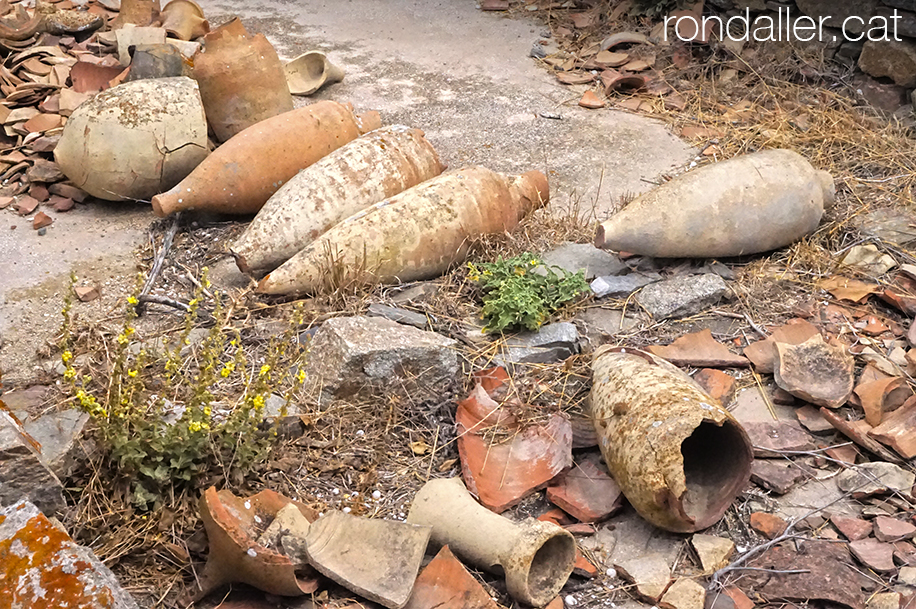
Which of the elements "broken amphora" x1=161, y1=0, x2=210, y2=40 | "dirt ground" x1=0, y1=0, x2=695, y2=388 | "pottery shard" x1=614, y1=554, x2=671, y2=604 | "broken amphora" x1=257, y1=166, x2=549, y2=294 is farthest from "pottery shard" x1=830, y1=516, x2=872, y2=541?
"broken amphora" x1=161, y1=0, x2=210, y2=40

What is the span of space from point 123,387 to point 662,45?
4.87 m

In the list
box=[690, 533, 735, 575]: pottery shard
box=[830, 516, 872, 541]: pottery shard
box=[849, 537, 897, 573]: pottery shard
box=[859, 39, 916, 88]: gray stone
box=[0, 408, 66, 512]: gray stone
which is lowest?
box=[830, 516, 872, 541]: pottery shard

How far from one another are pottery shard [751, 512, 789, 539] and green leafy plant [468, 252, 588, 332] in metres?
1.16

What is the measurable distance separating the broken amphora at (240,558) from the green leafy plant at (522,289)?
1389 mm

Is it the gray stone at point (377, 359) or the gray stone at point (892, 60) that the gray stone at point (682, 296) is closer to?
the gray stone at point (377, 359)

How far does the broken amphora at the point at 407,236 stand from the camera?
3.60 m

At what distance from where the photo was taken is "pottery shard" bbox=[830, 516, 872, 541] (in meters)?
2.65

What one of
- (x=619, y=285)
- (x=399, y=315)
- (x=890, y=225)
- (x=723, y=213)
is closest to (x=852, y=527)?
(x=619, y=285)

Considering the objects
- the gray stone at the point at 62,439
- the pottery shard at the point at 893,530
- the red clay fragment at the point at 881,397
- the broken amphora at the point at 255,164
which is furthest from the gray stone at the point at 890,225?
the gray stone at the point at 62,439

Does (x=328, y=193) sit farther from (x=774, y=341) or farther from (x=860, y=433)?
(x=860, y=433)

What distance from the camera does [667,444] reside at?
8.38 ft

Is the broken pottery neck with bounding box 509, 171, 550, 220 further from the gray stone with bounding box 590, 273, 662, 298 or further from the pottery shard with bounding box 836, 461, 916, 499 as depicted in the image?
the pottery shard with bounding box 836, 461, 916, 499

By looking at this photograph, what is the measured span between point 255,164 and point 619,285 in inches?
75.2

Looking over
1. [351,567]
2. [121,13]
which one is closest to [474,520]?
[351,567]
